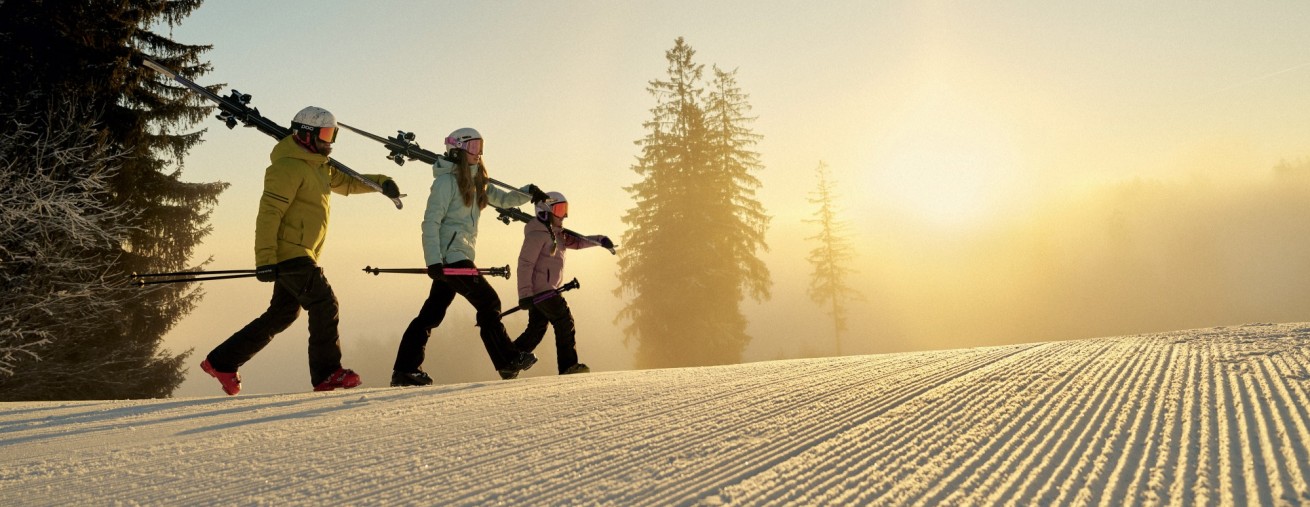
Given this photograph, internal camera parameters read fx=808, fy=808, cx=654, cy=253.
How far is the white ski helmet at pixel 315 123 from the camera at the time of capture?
227 inches

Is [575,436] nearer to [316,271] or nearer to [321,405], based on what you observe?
[321,405]

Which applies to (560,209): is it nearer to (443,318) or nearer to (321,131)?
(443,318)

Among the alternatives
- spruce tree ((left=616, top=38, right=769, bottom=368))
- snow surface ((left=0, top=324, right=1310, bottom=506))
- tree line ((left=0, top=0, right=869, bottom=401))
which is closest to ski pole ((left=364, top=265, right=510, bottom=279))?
snow surface ((left=0, top=324, right=1310, bottom=506))

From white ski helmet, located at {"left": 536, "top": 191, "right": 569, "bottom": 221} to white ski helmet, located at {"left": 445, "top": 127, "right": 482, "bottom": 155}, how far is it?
0.94 m

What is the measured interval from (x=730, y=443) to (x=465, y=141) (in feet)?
15.9

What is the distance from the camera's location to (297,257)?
221 inches

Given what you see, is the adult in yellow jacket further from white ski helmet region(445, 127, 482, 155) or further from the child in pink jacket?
the child in pink jacket

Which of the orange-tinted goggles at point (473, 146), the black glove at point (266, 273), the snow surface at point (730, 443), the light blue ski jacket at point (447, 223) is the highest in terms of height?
the orange-tinted goggles at point (473, 146)

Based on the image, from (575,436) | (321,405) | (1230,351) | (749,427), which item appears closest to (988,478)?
(749,427)

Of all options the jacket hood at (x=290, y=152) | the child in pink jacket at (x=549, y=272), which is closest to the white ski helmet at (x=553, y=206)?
the child in pink jacket at (x=549, y=272)

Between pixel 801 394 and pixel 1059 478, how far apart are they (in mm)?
1790

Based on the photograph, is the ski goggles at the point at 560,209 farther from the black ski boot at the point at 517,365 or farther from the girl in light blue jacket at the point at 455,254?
the black ski boot at the point at 517,365

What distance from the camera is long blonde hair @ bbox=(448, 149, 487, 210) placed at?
6.75 m

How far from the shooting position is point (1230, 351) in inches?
201
